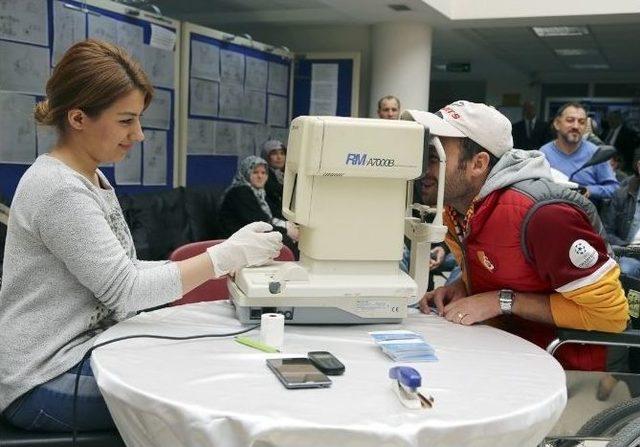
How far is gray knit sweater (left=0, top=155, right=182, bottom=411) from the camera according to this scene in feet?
4.07

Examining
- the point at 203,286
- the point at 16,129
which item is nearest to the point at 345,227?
the point at 203,286

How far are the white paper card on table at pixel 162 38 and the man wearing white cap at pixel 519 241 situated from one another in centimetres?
275

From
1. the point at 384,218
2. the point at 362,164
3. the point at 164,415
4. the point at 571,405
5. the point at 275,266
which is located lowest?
the point at 571,405

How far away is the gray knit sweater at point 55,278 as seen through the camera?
124 centimetres

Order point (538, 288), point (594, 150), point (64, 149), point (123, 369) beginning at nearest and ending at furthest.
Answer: point (123, 369) < point (64, 149) < point (538, 288) < point (594, 150)

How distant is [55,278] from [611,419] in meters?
1.27

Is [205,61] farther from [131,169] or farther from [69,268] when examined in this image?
[69,268]

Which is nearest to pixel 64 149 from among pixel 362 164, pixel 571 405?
pixel 362 164

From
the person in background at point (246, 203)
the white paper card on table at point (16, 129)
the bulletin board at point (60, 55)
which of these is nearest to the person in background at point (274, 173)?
the person in background at point (246, 203)

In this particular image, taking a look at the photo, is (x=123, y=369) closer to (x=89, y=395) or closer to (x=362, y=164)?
(x=89, y=395)

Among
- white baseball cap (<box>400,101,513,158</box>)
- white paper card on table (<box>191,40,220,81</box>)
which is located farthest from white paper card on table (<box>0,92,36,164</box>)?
white baseball cap (<box>400,101,513,158</box>)

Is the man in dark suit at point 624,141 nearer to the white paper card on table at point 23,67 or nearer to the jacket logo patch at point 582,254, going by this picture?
the white paper card on table at point 23,67

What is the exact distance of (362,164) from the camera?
1391mm

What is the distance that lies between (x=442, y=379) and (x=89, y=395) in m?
0.67
